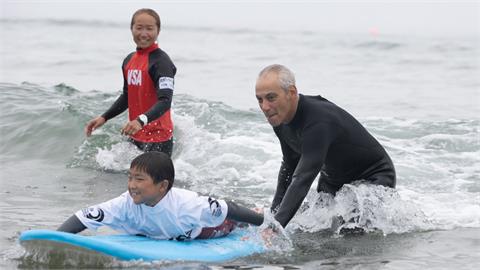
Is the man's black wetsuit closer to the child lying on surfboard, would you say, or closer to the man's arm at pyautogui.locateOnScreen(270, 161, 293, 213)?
the man's arm at pyautogui.locateOnScreen(270, 161, 293, 213)

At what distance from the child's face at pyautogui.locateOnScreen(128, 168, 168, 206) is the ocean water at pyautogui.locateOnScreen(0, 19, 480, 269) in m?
0.46

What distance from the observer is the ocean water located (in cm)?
695

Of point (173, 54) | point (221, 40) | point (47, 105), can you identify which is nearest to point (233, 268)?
point (47, 105)

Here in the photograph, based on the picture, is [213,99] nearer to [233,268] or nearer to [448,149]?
[448,149]

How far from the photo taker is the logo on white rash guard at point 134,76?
820cm

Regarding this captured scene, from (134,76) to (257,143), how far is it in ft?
12.6

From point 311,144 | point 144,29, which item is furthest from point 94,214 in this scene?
point 144,29

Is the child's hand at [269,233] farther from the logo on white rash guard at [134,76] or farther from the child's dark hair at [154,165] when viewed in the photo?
the logo on white rash guard at [134,76]

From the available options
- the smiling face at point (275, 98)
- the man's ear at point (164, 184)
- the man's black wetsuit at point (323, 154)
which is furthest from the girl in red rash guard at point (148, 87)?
the man's ear at point (164, 184)

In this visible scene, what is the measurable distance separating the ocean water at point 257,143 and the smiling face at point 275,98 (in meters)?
0.91

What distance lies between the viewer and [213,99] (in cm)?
1636

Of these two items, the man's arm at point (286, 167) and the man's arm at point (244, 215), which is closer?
the man's arm at point (244, 215)

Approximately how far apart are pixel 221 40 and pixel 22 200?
21122 millimetres

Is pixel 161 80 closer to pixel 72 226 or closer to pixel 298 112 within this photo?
pixel 298 112
